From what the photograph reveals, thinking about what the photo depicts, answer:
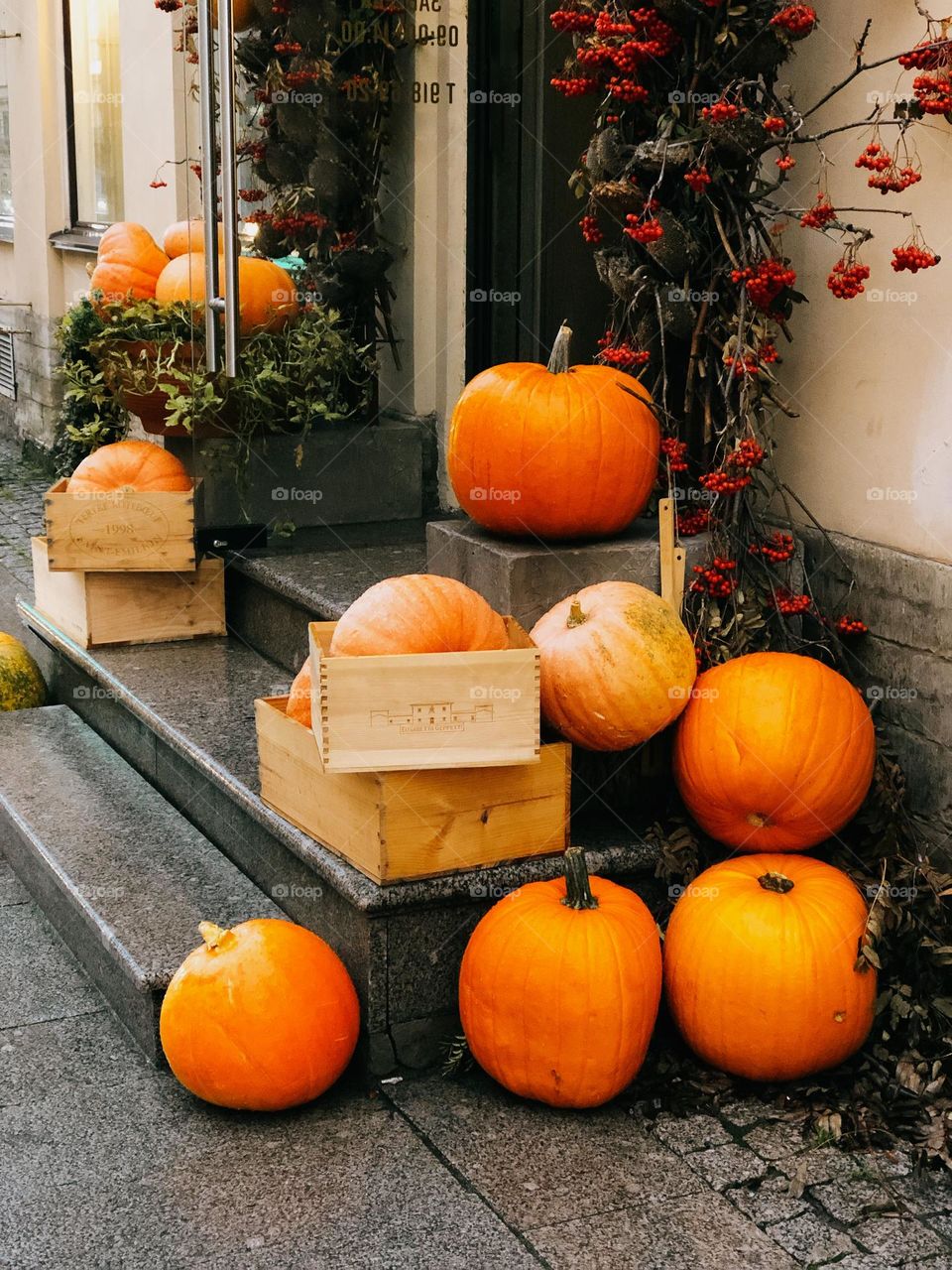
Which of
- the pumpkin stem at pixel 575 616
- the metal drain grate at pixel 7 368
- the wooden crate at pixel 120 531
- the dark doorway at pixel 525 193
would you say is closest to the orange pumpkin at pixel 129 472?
the wooden crate at pixel 120 531

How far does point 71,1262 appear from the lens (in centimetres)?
242

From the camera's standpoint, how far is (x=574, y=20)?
134 inches

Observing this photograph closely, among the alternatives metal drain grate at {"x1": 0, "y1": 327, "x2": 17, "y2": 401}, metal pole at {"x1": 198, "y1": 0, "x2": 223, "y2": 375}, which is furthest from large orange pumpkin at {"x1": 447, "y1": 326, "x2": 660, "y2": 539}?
metal drain grate at {"x1": 0, "y1": 327, "x2": 17, "y2": 401}

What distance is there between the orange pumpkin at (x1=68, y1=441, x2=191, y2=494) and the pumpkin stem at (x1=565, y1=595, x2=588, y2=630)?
6.60 feet

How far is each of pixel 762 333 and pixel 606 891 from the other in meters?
1.34

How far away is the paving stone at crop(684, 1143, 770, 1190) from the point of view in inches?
104

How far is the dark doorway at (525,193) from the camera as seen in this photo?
4.89 metres

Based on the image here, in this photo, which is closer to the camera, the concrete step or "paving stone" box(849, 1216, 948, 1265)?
"paving stone" box(849, 1216, 948, 1265)

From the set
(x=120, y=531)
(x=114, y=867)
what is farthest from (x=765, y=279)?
(x=120, y=531)

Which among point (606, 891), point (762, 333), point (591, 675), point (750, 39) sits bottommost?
point (606, 891)

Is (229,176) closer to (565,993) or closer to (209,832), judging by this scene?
(209,832)

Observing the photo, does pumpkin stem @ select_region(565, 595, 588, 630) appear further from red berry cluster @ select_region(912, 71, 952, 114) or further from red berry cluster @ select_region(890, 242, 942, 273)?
red berry cluster @ select_region(912, 71, 952, 114)

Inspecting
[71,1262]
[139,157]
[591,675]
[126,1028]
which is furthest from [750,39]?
[139,157]

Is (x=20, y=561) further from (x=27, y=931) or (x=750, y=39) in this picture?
(x=750, y=39)
